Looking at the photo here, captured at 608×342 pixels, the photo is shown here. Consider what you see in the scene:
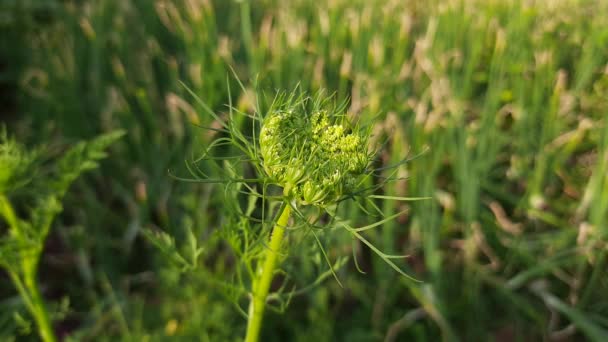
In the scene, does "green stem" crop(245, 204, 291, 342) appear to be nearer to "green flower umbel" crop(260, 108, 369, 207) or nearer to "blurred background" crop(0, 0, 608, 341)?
"green flower umbel" crop(260, 108, 369, 207)

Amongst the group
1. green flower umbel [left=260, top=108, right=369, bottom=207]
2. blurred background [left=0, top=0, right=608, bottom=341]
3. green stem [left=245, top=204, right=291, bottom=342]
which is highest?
green flower umbel [left=260, top=108, right=369, bottom=207]

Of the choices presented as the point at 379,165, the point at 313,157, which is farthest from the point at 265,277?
the point at 379,165

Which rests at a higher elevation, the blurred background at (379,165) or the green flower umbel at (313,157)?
the green flower umbel at (313,157)

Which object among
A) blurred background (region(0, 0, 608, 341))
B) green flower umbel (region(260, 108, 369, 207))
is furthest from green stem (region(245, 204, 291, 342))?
blurred background (region(0, 0, 608, 341))

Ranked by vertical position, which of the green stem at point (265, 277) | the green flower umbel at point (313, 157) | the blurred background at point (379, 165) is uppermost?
the green flower umbel at point (313, 157)

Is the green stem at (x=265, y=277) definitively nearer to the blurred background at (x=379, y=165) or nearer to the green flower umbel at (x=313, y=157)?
the green flower umbel at (x=313, y=157)

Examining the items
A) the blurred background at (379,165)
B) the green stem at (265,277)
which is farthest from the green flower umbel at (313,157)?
the blurred background at (379,165)

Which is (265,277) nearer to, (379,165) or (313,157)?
(313,157)
